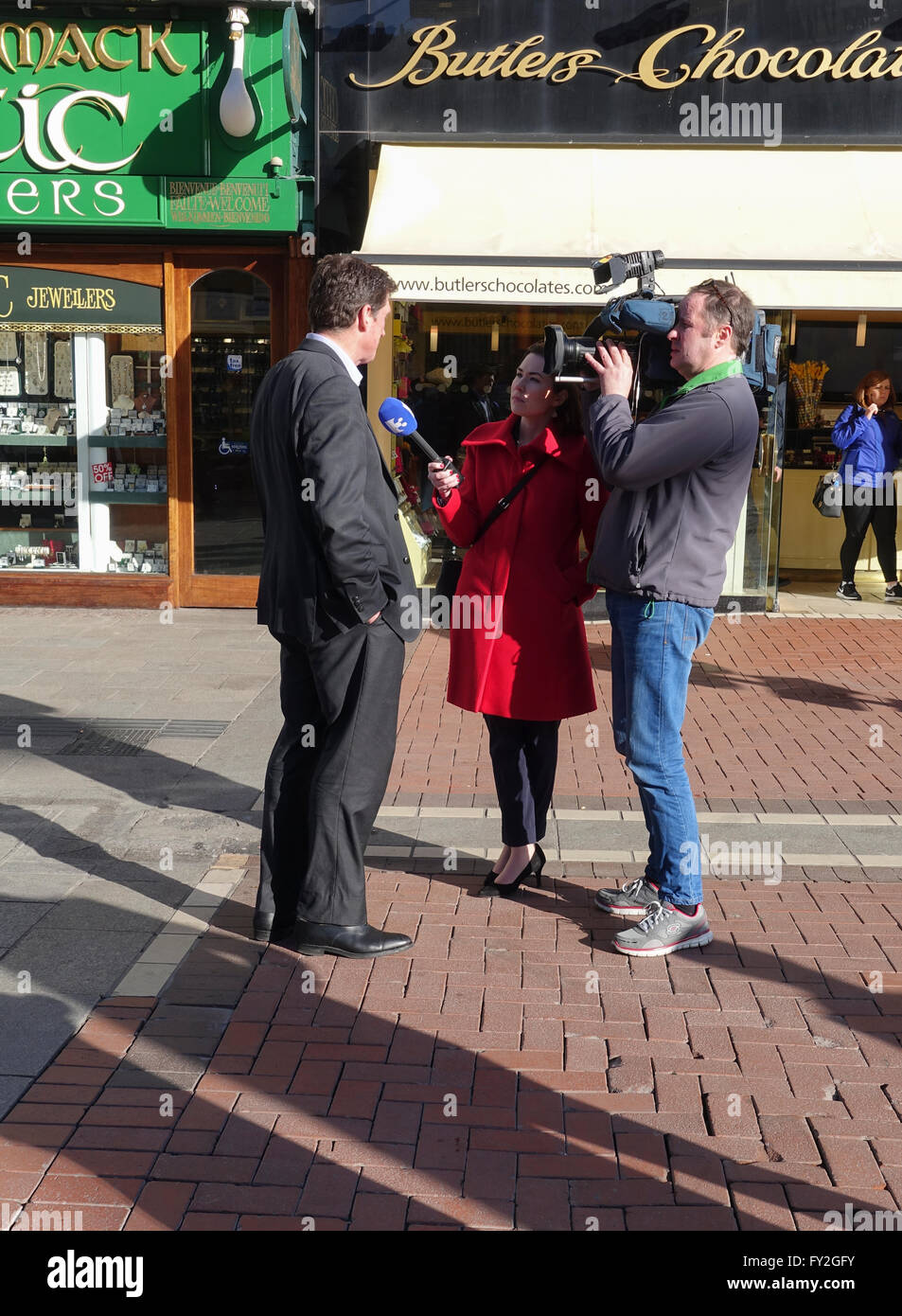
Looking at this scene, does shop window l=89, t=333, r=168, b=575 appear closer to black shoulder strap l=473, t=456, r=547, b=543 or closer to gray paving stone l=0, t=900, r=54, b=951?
gray paving stone l=0, t=900, r=54, b=951

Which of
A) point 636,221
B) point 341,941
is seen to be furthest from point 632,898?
point 636,221

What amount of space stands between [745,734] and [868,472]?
476cm

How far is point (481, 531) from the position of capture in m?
4.52

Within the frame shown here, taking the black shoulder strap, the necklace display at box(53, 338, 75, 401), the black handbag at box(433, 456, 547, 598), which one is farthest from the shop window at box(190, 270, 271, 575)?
the black shoulder strap

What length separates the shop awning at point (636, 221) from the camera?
888 cm

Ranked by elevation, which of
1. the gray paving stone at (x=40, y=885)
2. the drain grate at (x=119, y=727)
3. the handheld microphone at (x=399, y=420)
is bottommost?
the gray paving stone at (x=40, y=885)

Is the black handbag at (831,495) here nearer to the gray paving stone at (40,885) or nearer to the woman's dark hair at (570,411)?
the woman's dark hair at (570,411)

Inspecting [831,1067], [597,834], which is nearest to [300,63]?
[597,834]

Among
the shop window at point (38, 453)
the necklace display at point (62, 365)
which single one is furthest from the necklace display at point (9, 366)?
the necklace display at point (62, 365)

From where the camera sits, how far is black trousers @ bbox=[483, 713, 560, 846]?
4.58 metres

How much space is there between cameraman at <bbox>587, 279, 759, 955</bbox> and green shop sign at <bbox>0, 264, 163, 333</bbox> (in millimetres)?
6663

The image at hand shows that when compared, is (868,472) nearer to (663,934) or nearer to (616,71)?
(616,71)

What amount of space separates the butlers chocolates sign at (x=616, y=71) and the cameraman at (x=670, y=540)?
21.8ft

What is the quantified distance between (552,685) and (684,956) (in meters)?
0.96
